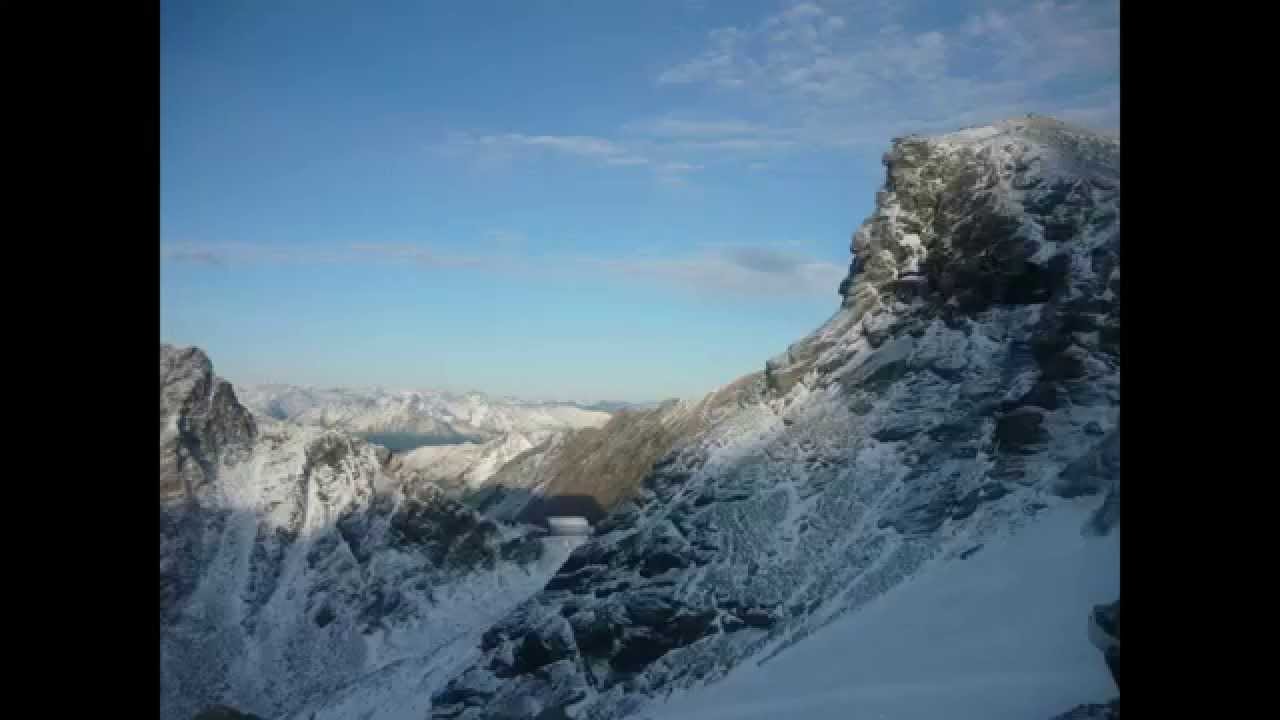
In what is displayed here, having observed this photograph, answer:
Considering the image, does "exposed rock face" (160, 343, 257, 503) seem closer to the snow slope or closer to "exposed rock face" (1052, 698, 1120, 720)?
the snow slope

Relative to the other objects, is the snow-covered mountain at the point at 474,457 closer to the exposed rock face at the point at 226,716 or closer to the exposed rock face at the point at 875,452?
the exposed rock face at the point at 875,452

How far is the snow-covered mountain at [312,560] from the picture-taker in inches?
1869

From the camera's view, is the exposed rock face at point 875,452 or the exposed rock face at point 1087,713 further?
the exposed rock face at point 875,452

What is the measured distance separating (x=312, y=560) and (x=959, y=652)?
45698 millimetres

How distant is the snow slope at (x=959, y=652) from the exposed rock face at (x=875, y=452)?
3.49 ft

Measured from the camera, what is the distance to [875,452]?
29156 millimetres

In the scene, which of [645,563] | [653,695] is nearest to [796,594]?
[653,695]

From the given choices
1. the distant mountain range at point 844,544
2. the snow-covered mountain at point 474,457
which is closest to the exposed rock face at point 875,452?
the distant mountain range at point 844,544

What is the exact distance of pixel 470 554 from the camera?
5638cm

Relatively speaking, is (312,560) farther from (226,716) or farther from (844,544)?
(844,544)
